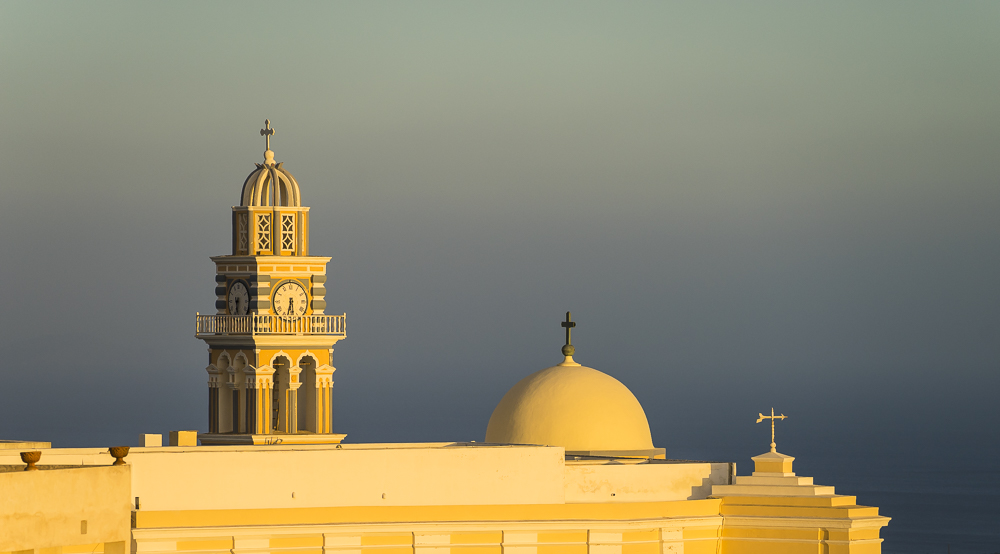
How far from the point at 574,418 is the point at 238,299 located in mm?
9910

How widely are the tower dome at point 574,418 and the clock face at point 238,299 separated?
310 inches

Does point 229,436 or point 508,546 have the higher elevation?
point 229,436

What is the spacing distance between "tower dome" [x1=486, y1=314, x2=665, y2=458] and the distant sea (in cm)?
6761

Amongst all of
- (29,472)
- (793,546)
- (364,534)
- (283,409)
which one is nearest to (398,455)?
(364,534)

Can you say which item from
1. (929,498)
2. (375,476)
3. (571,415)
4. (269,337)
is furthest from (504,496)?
(929,498)

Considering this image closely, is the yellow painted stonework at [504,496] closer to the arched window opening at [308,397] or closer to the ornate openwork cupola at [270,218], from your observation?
the arched window opening at [308,397]

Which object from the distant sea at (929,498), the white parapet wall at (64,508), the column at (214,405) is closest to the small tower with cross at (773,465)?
the column at (214,405)

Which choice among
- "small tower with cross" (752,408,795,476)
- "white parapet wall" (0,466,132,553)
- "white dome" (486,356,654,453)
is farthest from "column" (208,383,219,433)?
"white parapet wall" (0,466,132,553)

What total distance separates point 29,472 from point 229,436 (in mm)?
25629

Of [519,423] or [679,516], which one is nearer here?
[679,516]

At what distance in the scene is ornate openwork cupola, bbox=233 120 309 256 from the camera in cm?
4484

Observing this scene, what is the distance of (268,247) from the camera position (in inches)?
1767

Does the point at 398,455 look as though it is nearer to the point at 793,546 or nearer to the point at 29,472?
the point at 793,546

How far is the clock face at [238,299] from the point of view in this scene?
1746 inches
